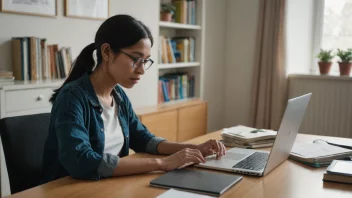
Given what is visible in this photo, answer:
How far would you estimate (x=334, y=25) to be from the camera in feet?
14.2

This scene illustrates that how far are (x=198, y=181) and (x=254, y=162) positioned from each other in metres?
0.34

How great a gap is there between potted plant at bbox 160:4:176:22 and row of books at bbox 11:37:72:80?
1395 mm

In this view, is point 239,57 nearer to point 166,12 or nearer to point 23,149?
point 166,12

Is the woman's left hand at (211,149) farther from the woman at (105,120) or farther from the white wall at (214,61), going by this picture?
the white wall at (214,61)

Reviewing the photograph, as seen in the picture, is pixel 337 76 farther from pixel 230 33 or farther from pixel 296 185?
pixel 296 185

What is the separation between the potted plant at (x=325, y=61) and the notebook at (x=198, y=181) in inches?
120

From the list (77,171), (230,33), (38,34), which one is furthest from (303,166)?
(230,33)

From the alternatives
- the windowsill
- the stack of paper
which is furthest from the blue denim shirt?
the windowsill

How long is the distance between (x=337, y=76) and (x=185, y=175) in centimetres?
306

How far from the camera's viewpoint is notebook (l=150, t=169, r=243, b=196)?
4.03 ft

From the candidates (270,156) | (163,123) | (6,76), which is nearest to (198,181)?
(270,156)

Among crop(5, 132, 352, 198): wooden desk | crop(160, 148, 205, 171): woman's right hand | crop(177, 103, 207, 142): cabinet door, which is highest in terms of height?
crop(160, 148, 205, 171): woman's right hand

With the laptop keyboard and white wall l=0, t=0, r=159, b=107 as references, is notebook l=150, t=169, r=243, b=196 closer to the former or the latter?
the laptop keyboard

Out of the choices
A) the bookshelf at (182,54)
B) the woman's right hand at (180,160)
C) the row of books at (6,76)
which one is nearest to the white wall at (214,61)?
the bookshelf at (182,54)
